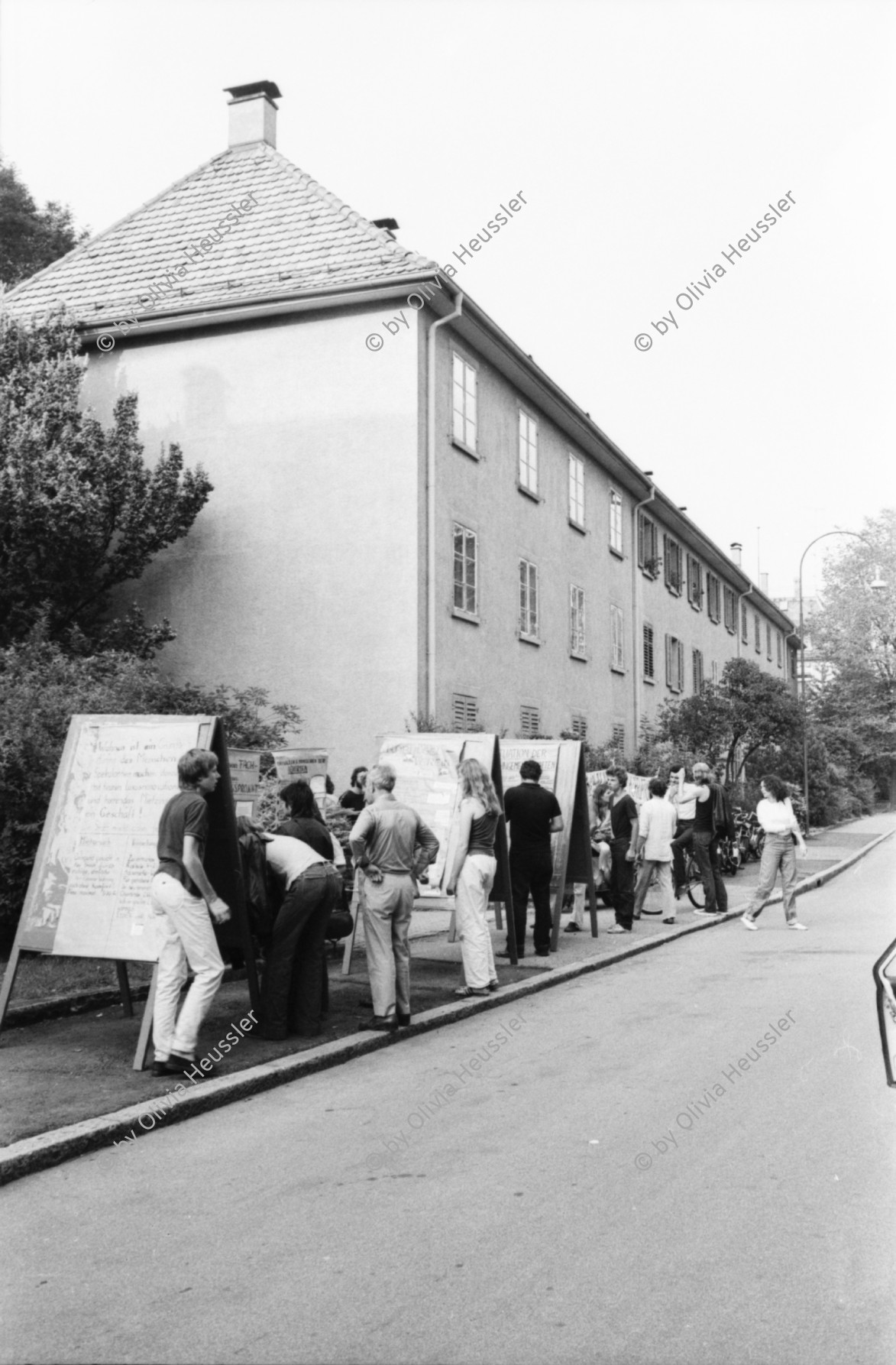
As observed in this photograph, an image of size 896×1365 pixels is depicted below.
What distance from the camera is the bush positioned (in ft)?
37.7

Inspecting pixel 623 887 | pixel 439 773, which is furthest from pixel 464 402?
pixel 439 773

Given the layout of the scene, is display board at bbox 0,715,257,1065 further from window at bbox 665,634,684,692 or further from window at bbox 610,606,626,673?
window at bbox 665,634,684,692

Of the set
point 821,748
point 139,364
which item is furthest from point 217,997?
point 821,748

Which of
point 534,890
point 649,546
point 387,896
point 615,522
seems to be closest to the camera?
point 387,896

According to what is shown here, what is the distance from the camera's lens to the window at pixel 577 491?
89.8ft

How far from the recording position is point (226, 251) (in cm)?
2162

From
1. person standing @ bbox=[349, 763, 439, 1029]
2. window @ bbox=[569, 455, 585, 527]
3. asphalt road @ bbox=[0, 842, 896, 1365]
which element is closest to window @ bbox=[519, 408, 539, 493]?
window @ bbox=[569, 455, 585, 527]

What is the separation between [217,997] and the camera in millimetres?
10031

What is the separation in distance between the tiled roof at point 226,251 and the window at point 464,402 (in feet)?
7.18

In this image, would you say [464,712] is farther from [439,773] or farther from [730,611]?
[730,611]

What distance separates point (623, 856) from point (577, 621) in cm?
1245

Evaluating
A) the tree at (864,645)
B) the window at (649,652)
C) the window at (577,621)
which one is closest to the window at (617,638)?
the window at (649,652)

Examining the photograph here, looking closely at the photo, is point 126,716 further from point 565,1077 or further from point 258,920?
point 565,1077

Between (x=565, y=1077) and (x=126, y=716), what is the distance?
11.5ft
